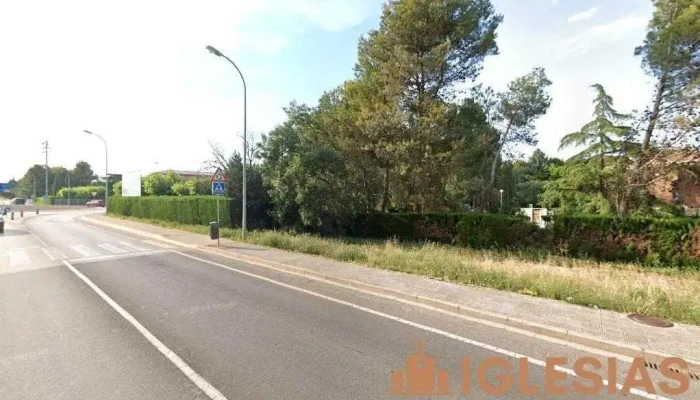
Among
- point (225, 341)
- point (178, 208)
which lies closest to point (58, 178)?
point (178, 208)

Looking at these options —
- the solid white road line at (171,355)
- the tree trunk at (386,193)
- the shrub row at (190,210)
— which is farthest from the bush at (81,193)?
the solid white road line at (171,355)

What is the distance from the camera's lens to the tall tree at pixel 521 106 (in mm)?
41188

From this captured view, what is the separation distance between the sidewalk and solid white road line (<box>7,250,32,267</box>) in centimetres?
852

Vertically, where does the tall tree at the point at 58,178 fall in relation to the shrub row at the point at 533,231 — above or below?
above

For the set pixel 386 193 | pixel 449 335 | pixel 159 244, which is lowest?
pixel 159 244

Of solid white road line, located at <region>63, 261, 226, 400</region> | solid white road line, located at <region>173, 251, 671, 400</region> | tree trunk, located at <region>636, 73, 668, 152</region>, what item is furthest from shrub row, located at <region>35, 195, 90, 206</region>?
tree trunk, located at <region>636, 73, 668, 152</region>

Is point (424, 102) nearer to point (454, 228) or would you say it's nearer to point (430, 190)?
point (430, 190)

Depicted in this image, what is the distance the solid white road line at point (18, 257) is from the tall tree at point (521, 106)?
38264 millimetres

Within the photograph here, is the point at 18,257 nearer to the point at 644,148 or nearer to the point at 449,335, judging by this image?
the point at 449,335

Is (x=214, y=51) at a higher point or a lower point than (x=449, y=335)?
higher

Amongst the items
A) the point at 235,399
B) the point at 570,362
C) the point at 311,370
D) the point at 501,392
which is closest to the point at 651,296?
the point at 570,362

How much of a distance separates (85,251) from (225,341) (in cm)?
1240

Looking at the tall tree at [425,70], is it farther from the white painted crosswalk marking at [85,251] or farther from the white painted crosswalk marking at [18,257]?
the white painted crosswalk marking at [18,257]

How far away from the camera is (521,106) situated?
41.8m
